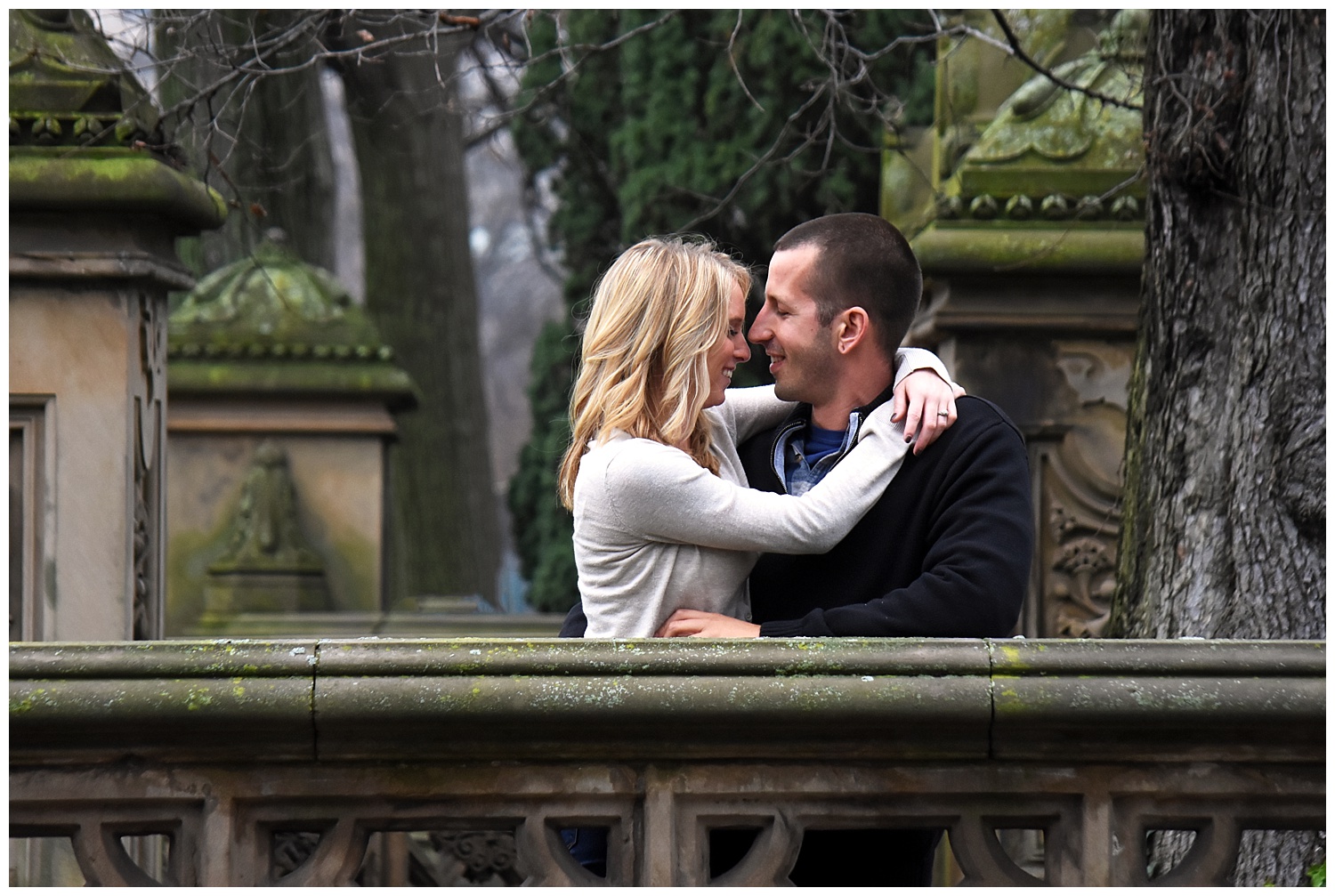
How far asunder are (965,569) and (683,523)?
503 millimetres

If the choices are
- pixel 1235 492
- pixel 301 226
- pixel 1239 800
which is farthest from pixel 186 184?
pixel 301 226

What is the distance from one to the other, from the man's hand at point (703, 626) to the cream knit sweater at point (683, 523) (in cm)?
4

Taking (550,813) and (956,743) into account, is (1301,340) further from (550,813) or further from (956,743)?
(550,813)

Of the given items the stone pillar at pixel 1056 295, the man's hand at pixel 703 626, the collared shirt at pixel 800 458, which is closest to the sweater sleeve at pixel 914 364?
the collared shirt at pixel 800 458

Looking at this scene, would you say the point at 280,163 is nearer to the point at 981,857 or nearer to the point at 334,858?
the point at 334,858

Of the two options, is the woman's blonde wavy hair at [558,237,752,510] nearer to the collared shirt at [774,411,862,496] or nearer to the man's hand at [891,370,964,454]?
the collared shirt at [774,411,862,496]

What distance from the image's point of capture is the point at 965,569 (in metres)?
2.63

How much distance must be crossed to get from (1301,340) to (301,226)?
10.7 metres

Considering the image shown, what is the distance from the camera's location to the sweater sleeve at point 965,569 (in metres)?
2.60

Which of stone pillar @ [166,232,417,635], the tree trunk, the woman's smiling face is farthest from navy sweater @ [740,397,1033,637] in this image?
stone pillar @ [166,232,417,635]

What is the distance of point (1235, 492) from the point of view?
3.64 metres

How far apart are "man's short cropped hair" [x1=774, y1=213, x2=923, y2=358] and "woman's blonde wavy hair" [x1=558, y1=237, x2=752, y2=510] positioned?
0.20 m

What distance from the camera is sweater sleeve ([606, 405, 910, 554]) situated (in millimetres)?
2639

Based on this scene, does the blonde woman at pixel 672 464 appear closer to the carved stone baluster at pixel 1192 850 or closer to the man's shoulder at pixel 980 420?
the man's shoulder at pixel 980 420
